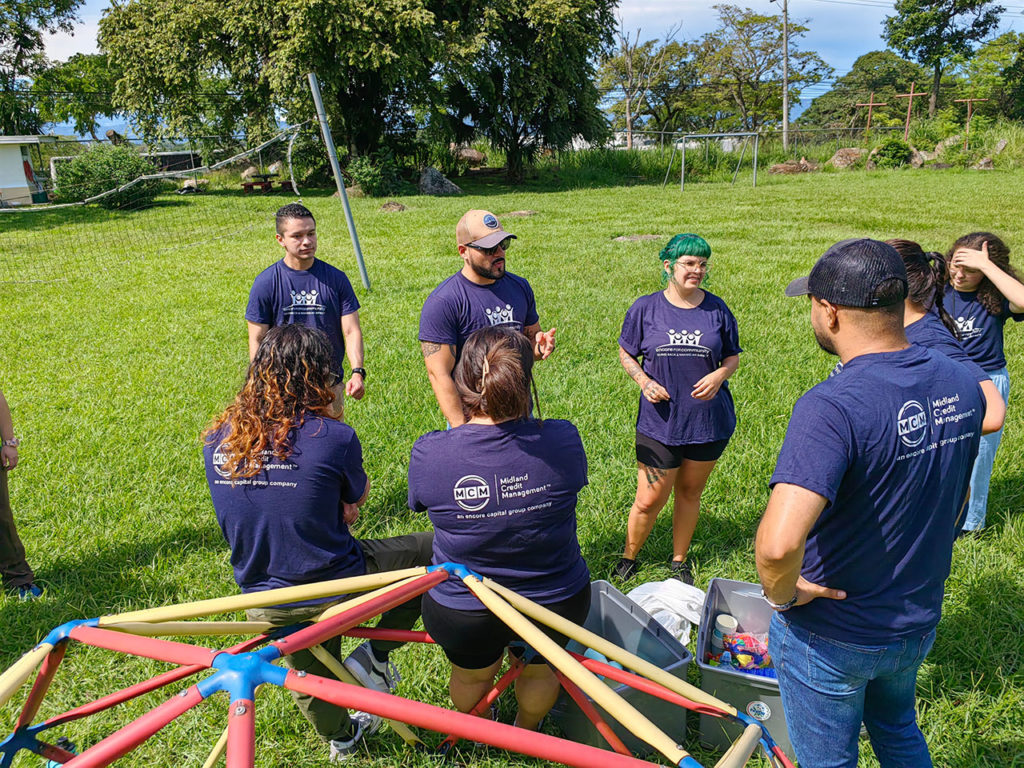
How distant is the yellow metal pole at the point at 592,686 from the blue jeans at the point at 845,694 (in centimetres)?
57

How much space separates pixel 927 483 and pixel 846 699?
740mm

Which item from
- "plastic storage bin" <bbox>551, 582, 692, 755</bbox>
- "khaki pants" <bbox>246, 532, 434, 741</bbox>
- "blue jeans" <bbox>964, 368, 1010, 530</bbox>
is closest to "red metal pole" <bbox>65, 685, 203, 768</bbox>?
"khaki pants" <bbox>246, 532, 434, 741</bbox>

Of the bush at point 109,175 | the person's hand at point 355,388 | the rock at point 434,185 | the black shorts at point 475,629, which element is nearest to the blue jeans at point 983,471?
the black shorts at point 475,629

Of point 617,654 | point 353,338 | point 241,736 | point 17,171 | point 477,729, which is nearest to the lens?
point 241,736

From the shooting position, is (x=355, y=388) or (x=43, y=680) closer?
(x=43, y=680)

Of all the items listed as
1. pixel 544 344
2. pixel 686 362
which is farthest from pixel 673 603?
pixel 544 344

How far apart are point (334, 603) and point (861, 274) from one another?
92.9 inches

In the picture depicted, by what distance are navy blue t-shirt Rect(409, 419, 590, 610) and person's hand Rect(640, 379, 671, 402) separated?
59.9 inches

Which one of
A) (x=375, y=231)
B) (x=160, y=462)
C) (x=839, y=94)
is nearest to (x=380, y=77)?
(x=375, y=231)

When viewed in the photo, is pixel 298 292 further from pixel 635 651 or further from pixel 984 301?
pixel 984 301

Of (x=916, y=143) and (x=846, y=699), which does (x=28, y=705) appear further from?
(x=916, y=143)

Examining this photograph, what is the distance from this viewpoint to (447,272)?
12539 millimetres

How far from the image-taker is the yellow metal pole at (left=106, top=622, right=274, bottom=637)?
82.9 inches

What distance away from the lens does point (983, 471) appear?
4273 millimetres
